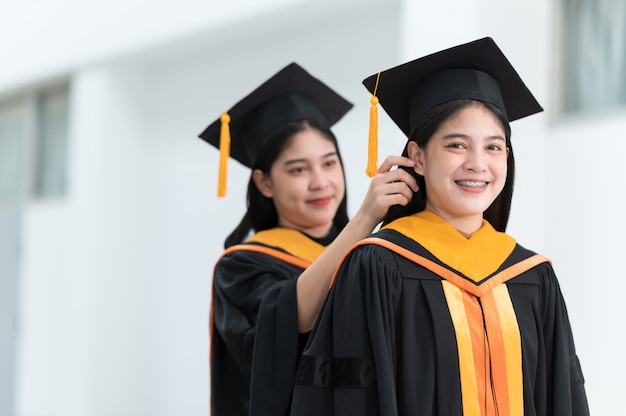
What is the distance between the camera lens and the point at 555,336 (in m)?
1.89

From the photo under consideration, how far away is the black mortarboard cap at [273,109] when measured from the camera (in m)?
2.64

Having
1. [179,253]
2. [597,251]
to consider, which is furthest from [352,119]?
[179,253]

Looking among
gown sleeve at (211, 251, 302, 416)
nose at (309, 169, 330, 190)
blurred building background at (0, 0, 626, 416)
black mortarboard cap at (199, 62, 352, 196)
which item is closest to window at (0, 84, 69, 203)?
blurred building background at (0, 0, 626, 416)

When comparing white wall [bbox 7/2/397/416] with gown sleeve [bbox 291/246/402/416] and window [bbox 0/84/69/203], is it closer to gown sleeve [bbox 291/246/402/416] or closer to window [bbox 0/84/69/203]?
window [bbox 0/84/69/203]

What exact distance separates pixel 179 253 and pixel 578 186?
3.53 meters

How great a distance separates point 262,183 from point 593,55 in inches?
91.3

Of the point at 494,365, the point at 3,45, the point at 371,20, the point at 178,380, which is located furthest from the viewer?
the point at 3,45

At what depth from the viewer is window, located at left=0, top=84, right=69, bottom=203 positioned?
7.34 meters

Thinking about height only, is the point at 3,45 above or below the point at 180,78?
above

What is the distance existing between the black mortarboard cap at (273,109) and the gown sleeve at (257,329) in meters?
0.44

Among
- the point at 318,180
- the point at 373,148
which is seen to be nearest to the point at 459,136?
the point at 373,148

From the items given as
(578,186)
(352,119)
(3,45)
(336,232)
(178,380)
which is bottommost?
(178,380)

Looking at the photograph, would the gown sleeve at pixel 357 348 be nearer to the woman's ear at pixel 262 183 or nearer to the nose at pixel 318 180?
the nose at pixel 318 180

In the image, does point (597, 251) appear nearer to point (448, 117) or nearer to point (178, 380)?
point (448, 117)
